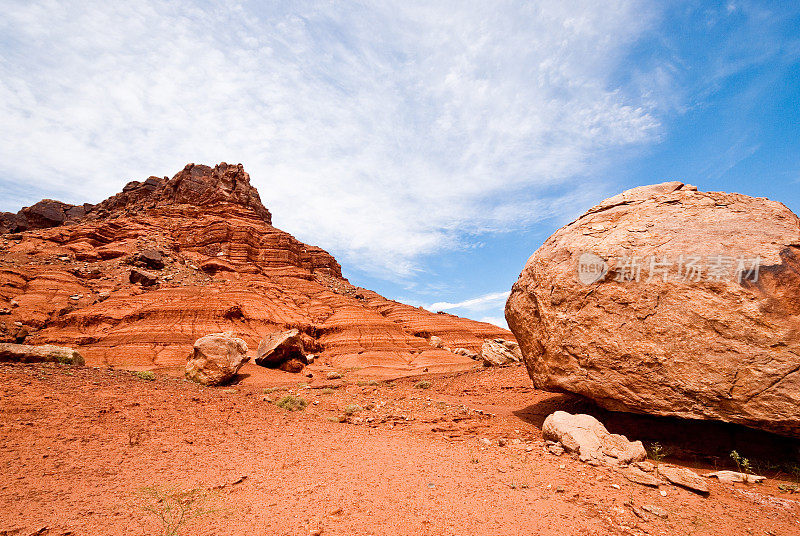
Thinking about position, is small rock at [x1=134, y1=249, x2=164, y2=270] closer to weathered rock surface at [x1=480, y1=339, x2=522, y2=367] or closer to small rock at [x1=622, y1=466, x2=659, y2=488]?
weathered rock surface at [x1=480, y1=339, x2=522, y2=367]

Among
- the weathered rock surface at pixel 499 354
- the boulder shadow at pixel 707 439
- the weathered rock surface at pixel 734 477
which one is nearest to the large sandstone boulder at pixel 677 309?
the weathered rock surface at pixel 734 477

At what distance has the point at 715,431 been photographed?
7.46m

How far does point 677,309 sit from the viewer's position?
22.1 feet

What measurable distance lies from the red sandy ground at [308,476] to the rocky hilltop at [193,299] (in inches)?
510

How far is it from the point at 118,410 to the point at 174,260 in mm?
36364

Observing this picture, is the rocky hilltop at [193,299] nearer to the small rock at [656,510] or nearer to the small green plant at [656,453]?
the small green plant at [656,453]

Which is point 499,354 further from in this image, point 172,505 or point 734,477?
point 172,505

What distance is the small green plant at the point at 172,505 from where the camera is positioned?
13.4ft

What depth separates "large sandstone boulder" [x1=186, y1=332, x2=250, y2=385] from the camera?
14688 millimetres

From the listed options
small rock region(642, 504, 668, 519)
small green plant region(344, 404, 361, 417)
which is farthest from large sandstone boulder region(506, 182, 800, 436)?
small green plant region(344, 404, 361, 417)

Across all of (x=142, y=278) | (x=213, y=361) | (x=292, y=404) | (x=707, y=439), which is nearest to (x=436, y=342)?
(x=213, y=361)

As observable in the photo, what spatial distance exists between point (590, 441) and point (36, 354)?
18543 mm

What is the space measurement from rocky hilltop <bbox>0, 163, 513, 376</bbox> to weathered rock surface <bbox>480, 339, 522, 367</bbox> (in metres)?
3.27

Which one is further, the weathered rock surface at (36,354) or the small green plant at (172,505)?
the weathered rock surface at (36,354)
